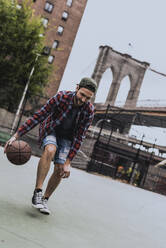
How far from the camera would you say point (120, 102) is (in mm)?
54344

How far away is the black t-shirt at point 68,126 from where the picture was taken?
307cm

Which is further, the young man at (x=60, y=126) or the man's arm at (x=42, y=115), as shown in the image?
the man's arm at (x=42, y=115)

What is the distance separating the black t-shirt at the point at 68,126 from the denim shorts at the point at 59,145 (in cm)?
5

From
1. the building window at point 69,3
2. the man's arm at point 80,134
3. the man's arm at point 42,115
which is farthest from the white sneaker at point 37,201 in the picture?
the building window at point 69,3

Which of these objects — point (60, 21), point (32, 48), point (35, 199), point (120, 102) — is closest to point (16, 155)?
point (35, 199)

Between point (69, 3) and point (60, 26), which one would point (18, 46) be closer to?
point (60, 26)

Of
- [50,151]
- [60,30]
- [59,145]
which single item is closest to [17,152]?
[59,145]

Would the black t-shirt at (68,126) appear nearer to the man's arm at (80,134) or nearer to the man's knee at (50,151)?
the man's arm at (80,134)

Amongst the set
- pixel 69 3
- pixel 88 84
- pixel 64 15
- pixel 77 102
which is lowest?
pixel 77 102

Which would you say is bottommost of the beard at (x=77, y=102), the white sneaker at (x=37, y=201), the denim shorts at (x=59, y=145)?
the white sneaker at (x=37, y=201)

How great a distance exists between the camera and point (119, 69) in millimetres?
69250

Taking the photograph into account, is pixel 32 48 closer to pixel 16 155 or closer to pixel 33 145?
pixel 33 145

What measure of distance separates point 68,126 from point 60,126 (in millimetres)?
85

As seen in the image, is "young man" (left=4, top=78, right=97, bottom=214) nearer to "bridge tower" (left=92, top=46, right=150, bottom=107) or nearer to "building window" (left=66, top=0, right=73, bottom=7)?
"building window" (left=66, top=0, right=73, bottom=7)
